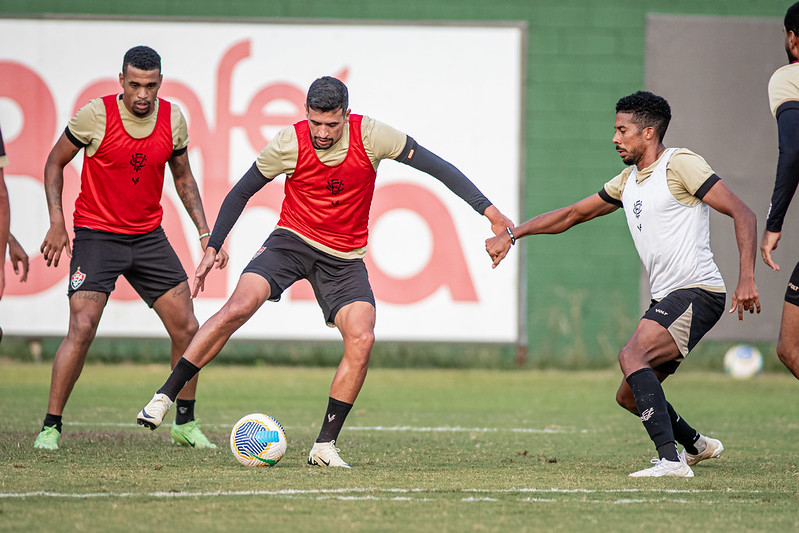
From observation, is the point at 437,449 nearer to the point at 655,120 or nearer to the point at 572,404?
the point at 655,120

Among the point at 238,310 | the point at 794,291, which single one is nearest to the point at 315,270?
the point at 238,310

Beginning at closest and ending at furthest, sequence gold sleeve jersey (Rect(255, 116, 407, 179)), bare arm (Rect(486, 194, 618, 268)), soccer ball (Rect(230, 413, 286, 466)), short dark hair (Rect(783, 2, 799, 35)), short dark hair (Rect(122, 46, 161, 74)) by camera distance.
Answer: short dark hair (Rect(783, 2, 799, 35)) < soccer ball (Rect(230, 413, 286, 466)) < gold sleeve jersey (Rect(255, 116, 407, 179)) < bare arm (Rect(486, 194, 618, 268)) < short dark hair (Rect(122, 46, 161, 74))

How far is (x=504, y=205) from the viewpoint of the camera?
49.4 ft

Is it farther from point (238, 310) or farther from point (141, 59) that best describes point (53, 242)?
point (238, 310)

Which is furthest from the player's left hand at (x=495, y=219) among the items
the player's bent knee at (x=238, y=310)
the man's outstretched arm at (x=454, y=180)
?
the player's bent knee at (x=238, y=310)

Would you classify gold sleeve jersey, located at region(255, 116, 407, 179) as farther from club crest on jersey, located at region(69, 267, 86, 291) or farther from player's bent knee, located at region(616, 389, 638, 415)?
player's bent knee, located at region(616, 389, 638, 415)

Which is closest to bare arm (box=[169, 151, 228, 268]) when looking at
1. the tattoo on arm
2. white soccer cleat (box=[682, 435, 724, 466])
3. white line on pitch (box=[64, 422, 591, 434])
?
the tattoo on arm

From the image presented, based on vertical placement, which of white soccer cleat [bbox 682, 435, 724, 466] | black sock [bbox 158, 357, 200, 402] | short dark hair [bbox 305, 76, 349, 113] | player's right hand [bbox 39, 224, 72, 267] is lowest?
white soccer cleat [bbox 682, 435, 724, 466]

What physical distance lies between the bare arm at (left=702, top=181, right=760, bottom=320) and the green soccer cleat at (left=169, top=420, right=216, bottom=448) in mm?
3625

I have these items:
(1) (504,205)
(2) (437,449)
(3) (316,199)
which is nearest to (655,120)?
(3) (316,199)

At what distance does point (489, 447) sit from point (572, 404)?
400 centimetres

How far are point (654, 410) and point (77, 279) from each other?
399 centimetres

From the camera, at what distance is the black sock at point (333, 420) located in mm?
6551

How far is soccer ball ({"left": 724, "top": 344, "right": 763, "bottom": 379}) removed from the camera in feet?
49.4
